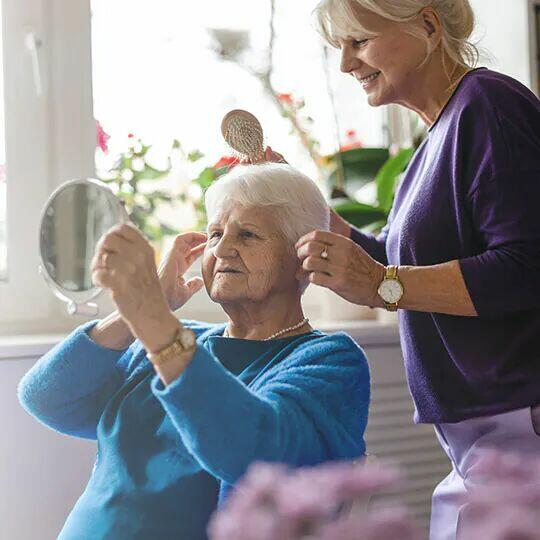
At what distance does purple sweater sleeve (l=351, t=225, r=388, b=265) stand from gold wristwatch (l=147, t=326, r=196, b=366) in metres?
0.65

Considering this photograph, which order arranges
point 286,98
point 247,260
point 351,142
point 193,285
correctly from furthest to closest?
1. point 351,142
2. point 286,98
3. point 193,285
4. point 247,260

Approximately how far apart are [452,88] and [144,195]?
1.00 m

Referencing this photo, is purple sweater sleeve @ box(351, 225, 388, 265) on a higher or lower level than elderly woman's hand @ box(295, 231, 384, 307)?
lower

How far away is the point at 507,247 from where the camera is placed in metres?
1.25

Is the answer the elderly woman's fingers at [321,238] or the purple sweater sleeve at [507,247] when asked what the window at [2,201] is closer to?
the elderly woman's fingers at [321,238]

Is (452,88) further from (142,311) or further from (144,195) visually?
(144,195)

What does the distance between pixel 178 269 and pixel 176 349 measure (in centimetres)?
34

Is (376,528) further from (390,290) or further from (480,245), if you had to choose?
(480,245)

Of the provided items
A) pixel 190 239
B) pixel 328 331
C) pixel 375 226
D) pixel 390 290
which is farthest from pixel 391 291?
pixel 375 226

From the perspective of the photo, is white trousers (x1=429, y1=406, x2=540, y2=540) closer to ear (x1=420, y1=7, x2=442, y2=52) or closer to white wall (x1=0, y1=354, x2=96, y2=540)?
ear (x1=420, y1=7, x2=442, y2=52)

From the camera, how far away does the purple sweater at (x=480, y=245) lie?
49.2 inches


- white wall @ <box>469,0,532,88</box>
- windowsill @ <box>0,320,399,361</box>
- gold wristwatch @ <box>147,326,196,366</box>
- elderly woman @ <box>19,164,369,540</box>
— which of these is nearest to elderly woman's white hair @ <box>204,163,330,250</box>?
elderly woman @ <box>19,164,369,540</box>

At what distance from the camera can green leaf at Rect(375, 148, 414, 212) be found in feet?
7.20

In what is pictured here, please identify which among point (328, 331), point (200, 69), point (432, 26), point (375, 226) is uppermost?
point (432, 26)
